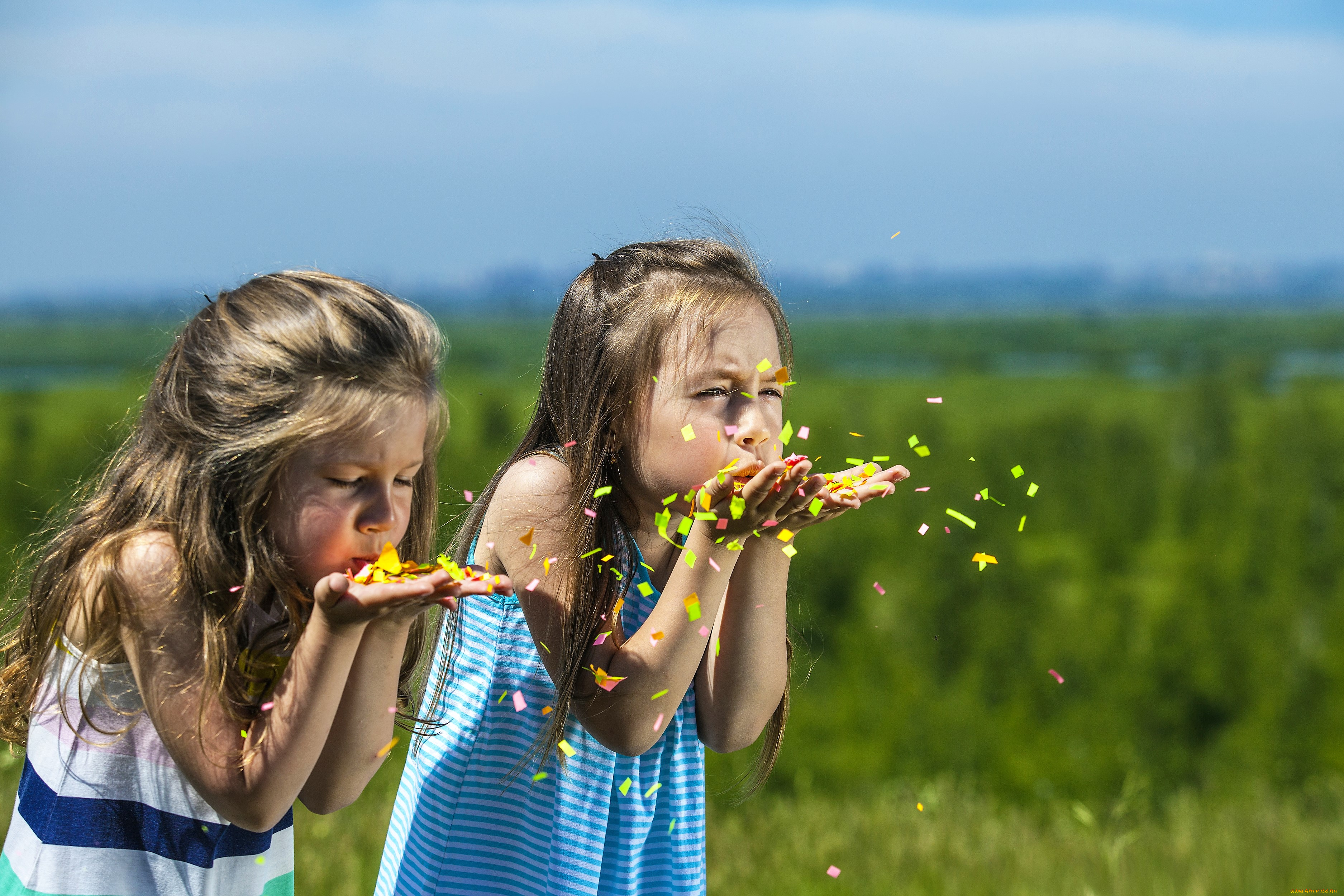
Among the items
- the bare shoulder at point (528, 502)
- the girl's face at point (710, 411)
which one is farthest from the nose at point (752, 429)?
the bare shoulder at point (528, 502)

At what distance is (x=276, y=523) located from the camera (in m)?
2.29

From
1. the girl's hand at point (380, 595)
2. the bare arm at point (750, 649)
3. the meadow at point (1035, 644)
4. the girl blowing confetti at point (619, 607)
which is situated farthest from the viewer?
the meadow at point (1035, 644)

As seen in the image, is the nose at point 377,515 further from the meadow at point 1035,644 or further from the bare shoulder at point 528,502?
the meadow at point 1035,644

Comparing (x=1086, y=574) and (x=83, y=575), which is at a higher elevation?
(x=83, y=575)

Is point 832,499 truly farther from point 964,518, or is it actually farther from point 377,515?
point 377,515

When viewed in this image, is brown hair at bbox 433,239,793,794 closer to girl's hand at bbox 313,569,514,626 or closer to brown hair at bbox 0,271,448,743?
brown hair at bbox 0,271,448,743

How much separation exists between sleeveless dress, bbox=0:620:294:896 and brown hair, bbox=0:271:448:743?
0.33ft

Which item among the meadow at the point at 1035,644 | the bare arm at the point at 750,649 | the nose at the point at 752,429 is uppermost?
the nose at the point at 752,429

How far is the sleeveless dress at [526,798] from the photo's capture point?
2738 mm

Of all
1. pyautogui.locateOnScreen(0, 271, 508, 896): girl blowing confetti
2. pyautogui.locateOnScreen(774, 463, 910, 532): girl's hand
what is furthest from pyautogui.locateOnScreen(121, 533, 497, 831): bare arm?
pyautogui.locateOnScreen(774, 463, 910, 532): girl's hand

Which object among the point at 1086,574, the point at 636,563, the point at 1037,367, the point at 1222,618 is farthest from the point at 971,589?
the point at 1037,367

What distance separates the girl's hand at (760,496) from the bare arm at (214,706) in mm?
663

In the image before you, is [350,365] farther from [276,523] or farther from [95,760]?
[95,760]

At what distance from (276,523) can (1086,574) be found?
132ft
